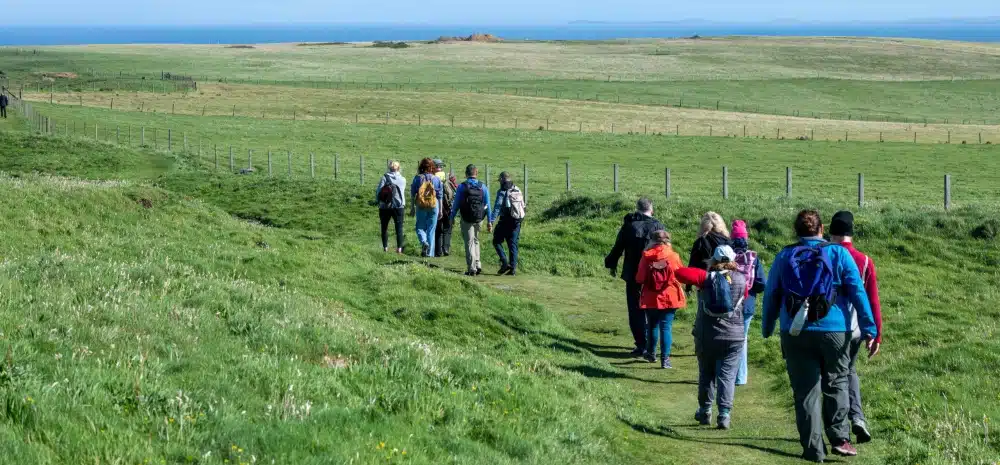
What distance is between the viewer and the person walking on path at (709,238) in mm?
11764

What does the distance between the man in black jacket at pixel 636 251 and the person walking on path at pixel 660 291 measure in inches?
12.3

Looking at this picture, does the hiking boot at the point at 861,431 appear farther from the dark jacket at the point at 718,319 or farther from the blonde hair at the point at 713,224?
the blonde hair at the point at 713,224

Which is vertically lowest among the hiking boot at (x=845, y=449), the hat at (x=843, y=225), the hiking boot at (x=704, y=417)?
the hiking boot at (x=704, y=417)

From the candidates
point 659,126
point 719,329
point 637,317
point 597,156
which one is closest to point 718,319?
point 719,329

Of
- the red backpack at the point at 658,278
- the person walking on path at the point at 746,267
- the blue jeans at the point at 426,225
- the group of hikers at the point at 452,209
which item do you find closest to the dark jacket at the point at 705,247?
the person walking on path at the point at 746,267

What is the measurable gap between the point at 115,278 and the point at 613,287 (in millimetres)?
9953

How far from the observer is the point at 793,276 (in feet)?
31.1

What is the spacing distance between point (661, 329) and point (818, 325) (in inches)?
172

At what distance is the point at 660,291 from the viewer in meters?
13.1

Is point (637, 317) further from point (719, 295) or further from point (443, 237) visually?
point (443, 237)

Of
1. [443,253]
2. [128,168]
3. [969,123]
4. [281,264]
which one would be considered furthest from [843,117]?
[281,264]

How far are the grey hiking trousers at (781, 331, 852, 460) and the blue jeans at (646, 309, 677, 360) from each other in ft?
12.4

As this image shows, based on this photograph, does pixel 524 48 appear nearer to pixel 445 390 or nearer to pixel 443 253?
pixel 443 253

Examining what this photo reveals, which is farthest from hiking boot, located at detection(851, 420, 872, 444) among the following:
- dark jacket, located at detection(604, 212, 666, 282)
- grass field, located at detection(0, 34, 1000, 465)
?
dark jacket, located at detection(604, 212, 666, 282)
